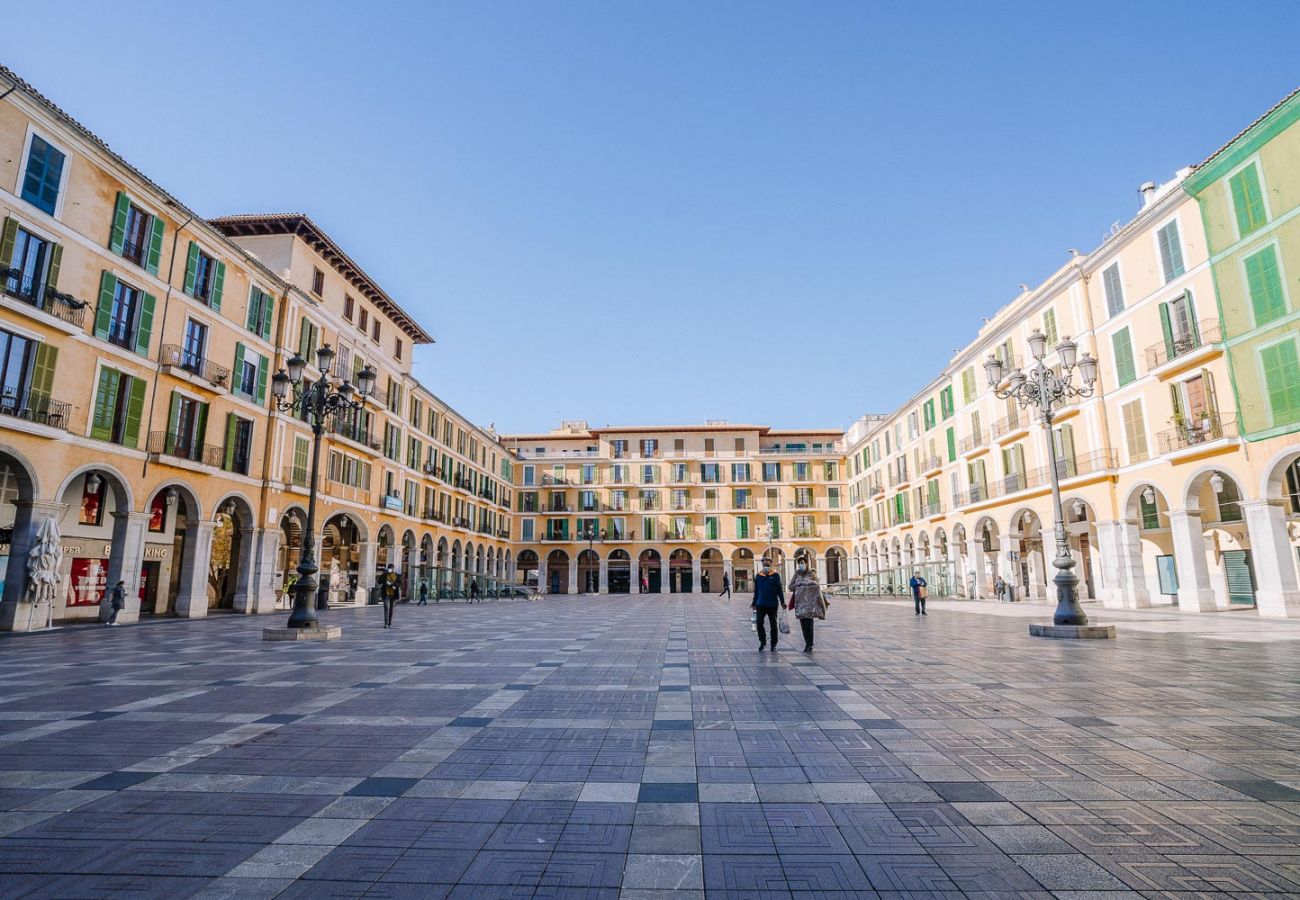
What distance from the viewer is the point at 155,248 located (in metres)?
21.0

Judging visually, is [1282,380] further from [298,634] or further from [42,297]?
[42,297]

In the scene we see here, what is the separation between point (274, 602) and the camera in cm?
2627

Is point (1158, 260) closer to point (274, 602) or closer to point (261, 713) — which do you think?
point (261, 713)

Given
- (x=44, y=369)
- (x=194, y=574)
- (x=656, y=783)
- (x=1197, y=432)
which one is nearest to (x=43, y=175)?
(x=44, y=369)

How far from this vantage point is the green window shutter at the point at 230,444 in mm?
23688

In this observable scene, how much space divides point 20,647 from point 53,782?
1218cm

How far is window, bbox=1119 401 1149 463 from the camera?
22906 mm

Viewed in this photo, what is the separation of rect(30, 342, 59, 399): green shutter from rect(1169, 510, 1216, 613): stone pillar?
32.5m

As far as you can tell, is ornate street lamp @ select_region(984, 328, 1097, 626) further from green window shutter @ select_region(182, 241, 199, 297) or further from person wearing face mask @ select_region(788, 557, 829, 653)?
green window shutter @ select_region(182, 241, 199, 297)

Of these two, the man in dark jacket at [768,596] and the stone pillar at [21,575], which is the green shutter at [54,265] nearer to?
the stone pillar at [21,575]

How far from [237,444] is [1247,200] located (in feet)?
109

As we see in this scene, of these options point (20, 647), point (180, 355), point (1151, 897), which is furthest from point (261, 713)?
point (180, 355)

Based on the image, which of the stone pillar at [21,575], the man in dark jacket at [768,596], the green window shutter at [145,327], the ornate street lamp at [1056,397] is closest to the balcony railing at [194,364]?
the green window shutter at [145,327]

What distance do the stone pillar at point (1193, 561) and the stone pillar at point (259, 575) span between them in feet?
104
